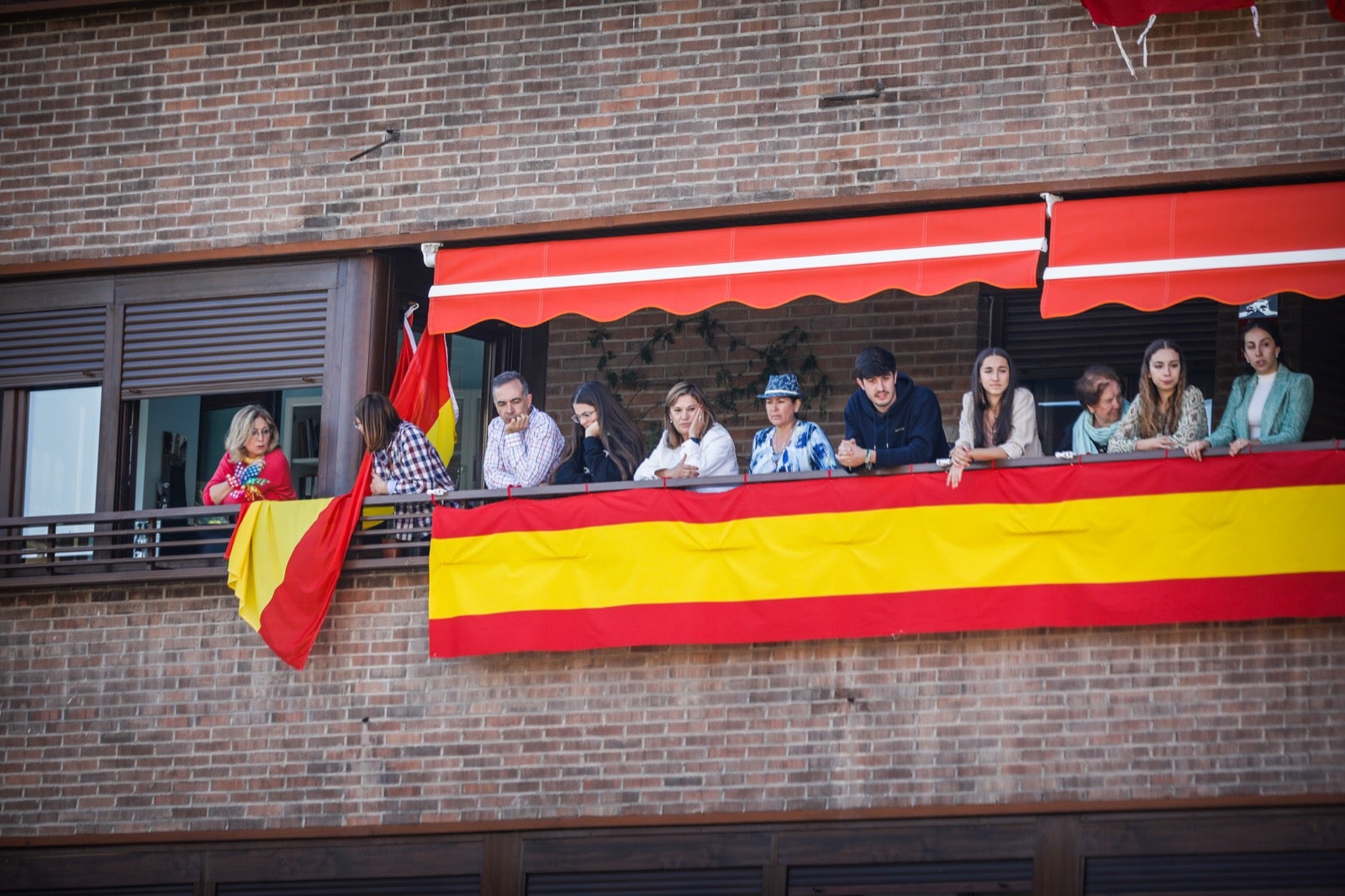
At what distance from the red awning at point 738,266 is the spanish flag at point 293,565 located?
50.8 inches

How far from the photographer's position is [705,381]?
1512cm

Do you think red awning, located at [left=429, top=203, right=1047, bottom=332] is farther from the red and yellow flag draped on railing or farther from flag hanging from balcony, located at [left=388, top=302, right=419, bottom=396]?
the red and yellow flag draped on railing

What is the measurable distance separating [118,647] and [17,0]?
4.47 m

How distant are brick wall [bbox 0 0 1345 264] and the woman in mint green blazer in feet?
3.46

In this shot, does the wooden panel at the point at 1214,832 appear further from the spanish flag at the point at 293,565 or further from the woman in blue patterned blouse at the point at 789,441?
the spanish flag at the point at 293,565

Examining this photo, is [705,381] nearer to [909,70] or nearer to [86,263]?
[909,70]

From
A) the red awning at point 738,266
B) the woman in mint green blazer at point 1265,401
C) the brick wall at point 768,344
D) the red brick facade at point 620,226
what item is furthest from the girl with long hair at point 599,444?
the woman in mint green blazer at point 1265,401

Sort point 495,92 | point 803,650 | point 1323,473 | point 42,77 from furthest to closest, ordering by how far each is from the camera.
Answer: point 42,77 < point 495,92 < point 803,650 < point 1323,473

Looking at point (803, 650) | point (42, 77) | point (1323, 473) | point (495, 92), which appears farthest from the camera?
point (42, 77)

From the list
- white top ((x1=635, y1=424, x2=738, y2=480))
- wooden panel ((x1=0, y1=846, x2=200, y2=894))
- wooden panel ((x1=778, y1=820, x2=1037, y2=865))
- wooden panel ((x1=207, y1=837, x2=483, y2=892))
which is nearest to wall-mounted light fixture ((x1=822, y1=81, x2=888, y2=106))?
white top ((x1=635, y1=424, x2=738, y2=480))

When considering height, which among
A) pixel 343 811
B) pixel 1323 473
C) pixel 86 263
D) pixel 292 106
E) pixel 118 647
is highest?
pixel 292 106

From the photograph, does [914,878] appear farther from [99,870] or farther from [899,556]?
[99,870]

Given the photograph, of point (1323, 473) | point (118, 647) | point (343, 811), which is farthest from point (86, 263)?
point (1323, 473)

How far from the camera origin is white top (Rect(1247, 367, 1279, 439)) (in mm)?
12117
